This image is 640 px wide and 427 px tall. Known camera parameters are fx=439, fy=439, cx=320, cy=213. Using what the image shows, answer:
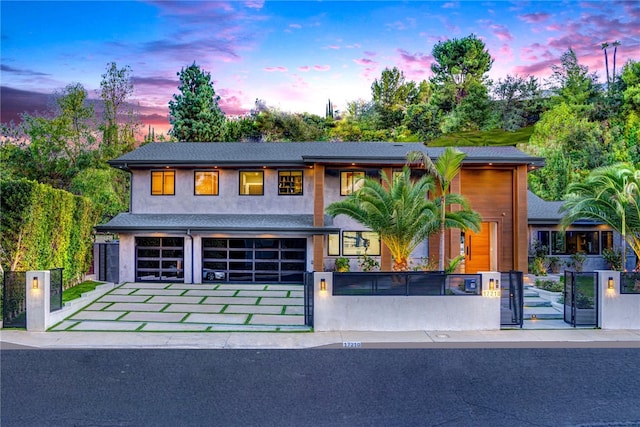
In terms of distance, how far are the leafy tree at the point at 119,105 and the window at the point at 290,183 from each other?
2051cm

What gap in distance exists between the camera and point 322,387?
295 inches

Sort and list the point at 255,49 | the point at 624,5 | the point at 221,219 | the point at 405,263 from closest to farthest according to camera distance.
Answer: the point at 405,263 → the point at 221,219 → the point at 255,49 → the point at 624,5

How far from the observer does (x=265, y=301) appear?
1520 cm

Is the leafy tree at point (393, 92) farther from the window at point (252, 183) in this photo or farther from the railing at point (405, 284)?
the railing at point (405, 284)

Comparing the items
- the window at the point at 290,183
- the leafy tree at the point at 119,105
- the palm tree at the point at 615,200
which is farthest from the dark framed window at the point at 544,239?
the leafy tree at the point at 119,105

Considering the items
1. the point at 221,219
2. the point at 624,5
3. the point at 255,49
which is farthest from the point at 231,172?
the point at 624,5

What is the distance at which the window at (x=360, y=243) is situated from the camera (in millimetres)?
18922

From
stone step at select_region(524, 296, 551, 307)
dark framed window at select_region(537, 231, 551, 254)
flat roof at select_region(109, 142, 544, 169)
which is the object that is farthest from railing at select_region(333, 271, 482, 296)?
dark framed window at select_region(537, 231, 551, 254)

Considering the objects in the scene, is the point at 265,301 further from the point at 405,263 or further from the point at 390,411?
the point at 390,411

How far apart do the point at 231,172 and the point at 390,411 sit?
1483 centimetres

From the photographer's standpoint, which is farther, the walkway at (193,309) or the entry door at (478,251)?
the entry door at (478,251)

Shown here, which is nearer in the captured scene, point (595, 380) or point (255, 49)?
point (595, 380)

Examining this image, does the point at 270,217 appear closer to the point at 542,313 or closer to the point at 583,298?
the point at 542,313

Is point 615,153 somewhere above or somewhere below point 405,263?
above
